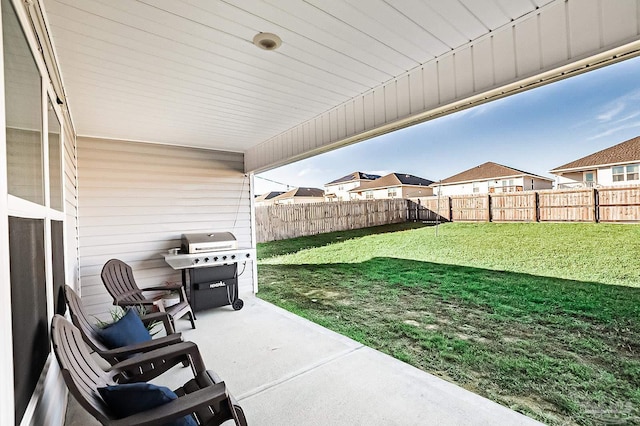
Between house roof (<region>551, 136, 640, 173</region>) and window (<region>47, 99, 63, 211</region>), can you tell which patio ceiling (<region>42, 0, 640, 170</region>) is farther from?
house roof (<region>551, 136, 640, 173</region>)

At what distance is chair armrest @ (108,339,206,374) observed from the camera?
1876 mm

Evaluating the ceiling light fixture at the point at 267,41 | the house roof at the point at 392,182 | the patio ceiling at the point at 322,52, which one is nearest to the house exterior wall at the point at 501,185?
the house roof at the point at 392,182

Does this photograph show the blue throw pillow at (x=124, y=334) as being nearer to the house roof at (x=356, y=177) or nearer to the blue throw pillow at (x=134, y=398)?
the blue throw pillow at (x=134, y=398)

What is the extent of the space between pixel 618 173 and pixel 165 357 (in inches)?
306

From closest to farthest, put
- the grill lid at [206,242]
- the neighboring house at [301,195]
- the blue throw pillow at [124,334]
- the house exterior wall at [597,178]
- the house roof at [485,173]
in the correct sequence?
the blue throw pillow at [124,334] < the grill lid at [206,242] < the house exterior wall at [597,178] < the house roof at [485,173] < the neighboring house at [301,195]

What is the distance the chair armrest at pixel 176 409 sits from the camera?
125 cm

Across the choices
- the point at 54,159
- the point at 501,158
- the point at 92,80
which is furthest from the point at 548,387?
the point at 501,158

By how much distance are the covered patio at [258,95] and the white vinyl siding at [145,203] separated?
9cm

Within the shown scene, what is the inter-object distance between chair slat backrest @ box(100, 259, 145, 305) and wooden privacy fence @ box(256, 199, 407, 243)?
19.9 ft

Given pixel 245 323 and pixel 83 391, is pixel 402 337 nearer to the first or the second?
pixel 245 323

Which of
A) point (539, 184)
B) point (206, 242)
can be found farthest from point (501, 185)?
point (206, 242)

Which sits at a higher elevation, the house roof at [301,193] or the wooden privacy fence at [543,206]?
the house roof at [301,193]

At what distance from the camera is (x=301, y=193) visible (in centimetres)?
2150

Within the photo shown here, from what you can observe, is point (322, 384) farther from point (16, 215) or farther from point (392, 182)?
point (392, 182)
